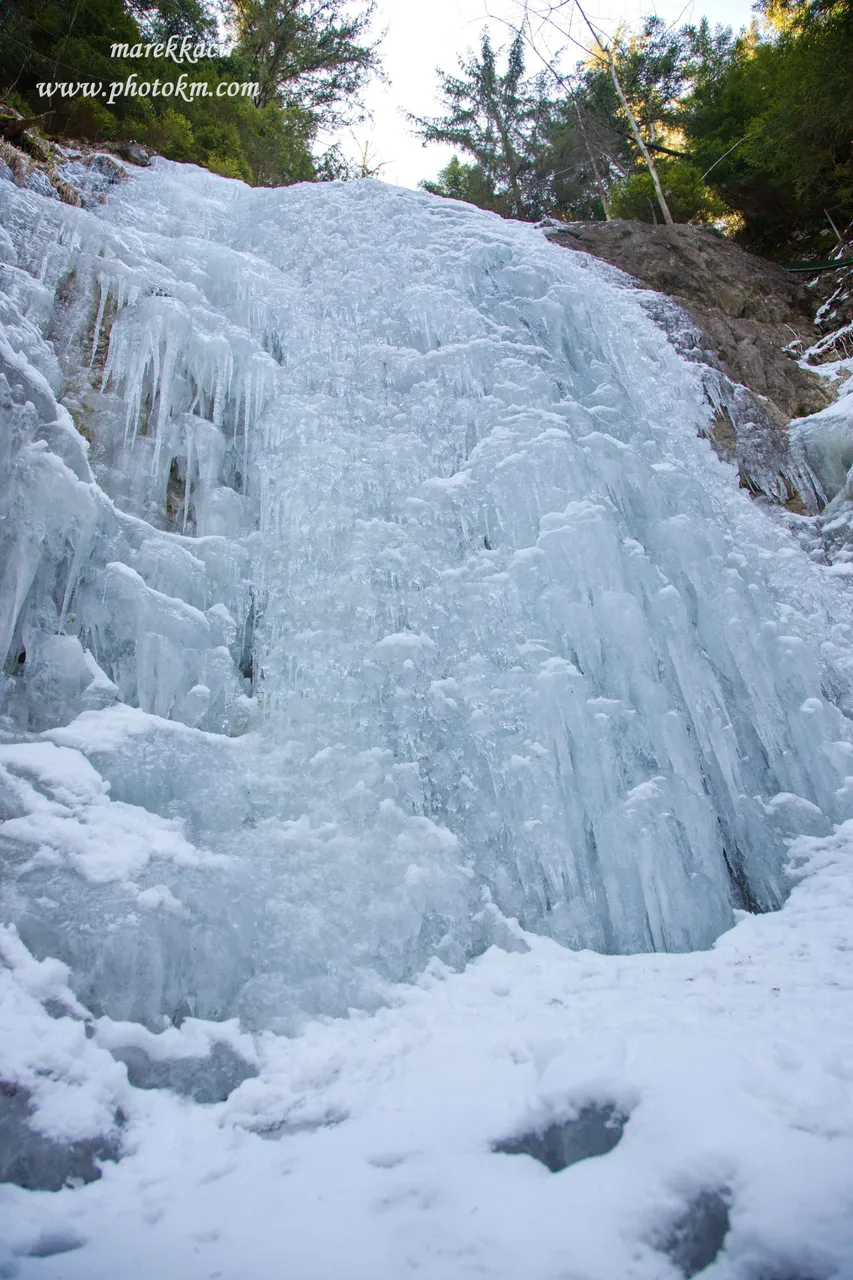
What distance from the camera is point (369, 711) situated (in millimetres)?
4109

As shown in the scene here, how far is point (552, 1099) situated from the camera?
230cm

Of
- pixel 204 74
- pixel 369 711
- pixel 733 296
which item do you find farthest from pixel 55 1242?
pixel 204 74

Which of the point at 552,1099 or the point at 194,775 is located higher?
the point at 194,775

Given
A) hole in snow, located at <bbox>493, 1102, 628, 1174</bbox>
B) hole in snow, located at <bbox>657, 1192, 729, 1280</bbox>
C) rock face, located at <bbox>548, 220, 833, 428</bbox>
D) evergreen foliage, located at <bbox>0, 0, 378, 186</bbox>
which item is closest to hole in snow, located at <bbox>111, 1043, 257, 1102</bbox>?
hole in snow, located at <bbox>493, 1102, 628, 1174</bbox>

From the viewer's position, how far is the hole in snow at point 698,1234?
1.66m

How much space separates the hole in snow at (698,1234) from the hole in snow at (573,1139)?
332 millimetres

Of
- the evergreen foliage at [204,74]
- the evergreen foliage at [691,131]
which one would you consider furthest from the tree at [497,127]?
the evergreen foliage at [204,74]

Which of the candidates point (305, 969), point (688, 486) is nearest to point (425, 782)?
point (305, 969)

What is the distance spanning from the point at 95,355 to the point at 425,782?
3.78 metres

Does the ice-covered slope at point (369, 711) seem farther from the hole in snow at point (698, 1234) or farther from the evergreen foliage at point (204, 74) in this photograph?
the evergreen foliage at point (204, 74)

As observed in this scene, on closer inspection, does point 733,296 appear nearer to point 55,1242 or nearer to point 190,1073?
point 190,1073

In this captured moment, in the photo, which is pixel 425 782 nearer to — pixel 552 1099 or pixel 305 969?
pixel 305 969

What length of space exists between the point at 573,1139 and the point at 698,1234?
19.4 inches

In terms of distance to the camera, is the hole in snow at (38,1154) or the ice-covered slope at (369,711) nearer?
the hole in snow at (38,1154)
